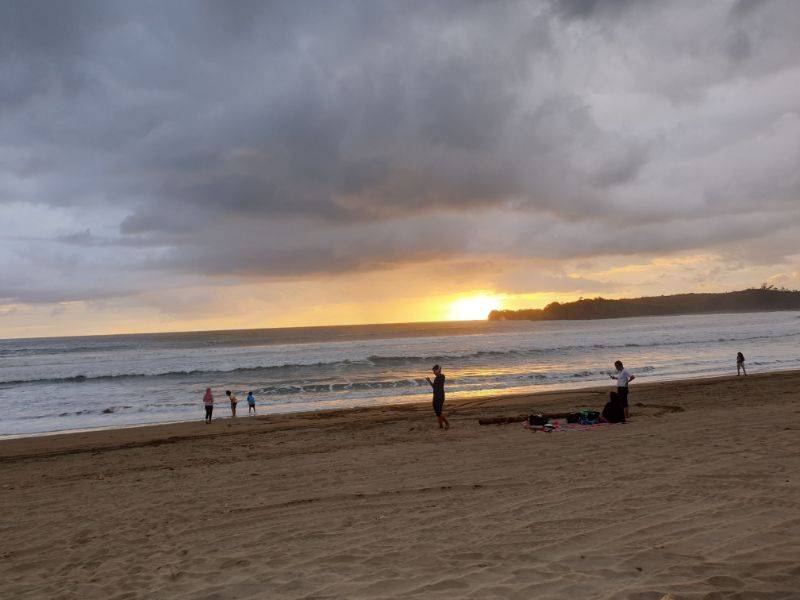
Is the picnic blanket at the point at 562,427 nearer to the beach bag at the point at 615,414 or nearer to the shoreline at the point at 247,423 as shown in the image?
the beach bag at the point at 615,414

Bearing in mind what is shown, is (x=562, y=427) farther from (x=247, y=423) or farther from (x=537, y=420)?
(x=247, y=423)

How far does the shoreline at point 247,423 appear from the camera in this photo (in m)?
17.1

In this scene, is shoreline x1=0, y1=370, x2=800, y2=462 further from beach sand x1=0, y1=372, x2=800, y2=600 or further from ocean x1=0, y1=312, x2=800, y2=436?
beach sand x1=0, y1=372, x2=800, y2=600

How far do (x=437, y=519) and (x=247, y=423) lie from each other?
15.4 m

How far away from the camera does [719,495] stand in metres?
6.79

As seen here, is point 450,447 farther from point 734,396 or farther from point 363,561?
point 734,396

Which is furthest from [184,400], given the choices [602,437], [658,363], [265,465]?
[658,363]

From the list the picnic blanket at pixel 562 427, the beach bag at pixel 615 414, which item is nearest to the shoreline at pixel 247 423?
the picnic blanket at pixel 562 427

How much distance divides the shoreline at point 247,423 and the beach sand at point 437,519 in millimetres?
3711

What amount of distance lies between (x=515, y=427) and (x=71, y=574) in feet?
34.9

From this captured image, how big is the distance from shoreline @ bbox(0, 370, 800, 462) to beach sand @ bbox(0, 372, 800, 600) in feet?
12.2

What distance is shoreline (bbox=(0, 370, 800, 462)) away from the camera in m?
17.1

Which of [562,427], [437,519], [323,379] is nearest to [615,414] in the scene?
[562,427]

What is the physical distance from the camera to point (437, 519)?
668 centimetres
